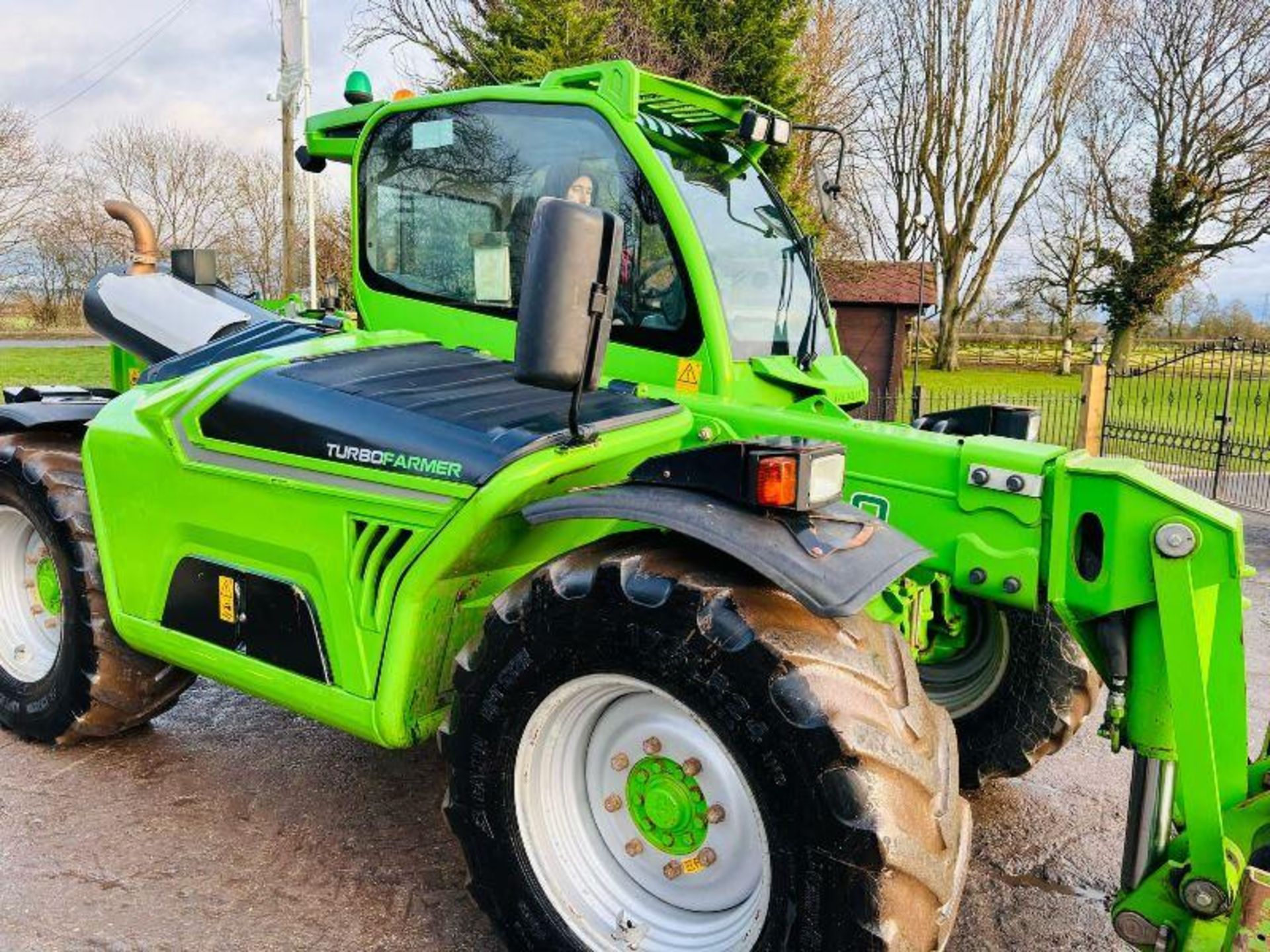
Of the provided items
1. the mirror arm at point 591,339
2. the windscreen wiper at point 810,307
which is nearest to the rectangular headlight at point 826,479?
the mirror arm at point 591,339

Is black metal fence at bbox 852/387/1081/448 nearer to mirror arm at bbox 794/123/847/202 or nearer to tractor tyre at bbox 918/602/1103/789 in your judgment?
mirror arm at bbox 794/123/847/202

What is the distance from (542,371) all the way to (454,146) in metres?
1.90

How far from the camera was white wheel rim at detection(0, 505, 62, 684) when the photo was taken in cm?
414

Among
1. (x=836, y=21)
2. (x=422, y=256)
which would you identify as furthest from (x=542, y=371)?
(x=836, y=21)

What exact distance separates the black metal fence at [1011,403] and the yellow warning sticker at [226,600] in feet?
34.3

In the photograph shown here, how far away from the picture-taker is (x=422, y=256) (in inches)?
148

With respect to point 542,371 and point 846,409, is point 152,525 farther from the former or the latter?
point 846,409

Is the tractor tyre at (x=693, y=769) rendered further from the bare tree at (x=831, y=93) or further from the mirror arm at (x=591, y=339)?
the bare tree at (x=831, y=93)

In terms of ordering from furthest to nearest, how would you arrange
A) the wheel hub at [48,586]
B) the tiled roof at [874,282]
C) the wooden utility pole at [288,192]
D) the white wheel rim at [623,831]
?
the wooden utility pole at [288,192] < the tiled roof at [874,282] < the wheel hub at [48,586] < the white wheel rim at [623,831]

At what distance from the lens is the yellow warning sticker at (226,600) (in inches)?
122

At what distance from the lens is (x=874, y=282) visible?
16.4 meters

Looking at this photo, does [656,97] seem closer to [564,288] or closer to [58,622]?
[564,288]

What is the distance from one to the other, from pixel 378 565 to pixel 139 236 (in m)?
2.66

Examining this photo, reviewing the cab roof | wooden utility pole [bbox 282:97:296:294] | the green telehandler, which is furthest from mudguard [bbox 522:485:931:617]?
wooden utility pole [bbox 282:97:296:294]
